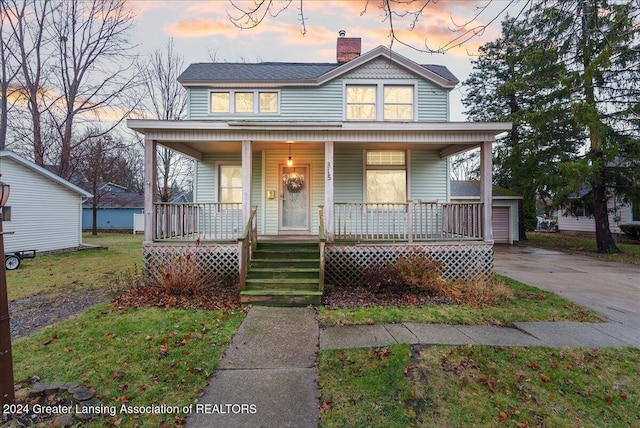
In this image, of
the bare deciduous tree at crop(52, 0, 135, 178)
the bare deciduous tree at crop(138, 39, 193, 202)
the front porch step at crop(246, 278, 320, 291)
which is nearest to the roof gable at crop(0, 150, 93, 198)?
the bare deciduous tree at crop(52, 0, 135, 178)

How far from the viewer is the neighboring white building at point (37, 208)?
12.1 meters

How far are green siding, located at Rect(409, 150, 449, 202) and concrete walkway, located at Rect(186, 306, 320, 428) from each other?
20.6ft

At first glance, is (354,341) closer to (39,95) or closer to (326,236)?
(326,236)

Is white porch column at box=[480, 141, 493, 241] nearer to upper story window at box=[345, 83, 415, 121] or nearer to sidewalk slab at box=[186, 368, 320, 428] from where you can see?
upper story window at box=[345, 83, 415, 121]

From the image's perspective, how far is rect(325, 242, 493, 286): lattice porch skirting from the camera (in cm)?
731

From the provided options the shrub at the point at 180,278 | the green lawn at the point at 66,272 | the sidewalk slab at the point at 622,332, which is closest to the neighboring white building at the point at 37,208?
the green lawn at the point at 66,272

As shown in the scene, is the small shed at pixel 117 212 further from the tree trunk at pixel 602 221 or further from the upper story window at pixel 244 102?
the tree trunk at pixel 602 221

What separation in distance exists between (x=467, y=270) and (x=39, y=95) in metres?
22.3

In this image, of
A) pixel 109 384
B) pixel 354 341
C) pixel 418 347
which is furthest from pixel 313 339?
pixel 109 384

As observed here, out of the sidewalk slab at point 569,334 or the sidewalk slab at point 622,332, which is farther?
the sidewalk slab at point 622,332

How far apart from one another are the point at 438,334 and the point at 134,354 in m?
4.12

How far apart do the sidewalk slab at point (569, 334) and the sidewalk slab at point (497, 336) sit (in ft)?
0.59

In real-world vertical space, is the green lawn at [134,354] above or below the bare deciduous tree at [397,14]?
below

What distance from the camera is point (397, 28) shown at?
3.37 metres
